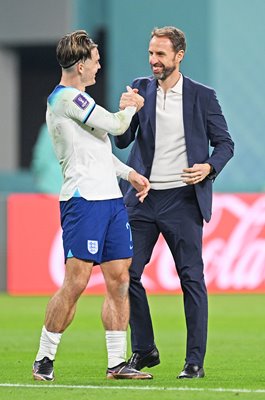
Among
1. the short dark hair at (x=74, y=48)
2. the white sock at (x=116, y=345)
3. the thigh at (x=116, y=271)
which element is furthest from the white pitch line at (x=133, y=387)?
the short dark hair at (x=74, y=48)

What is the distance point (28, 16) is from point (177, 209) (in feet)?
74.7

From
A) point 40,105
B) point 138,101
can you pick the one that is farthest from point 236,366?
point 40,105

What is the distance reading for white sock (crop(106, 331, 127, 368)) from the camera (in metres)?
8.68

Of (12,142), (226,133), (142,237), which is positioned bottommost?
(12,142)

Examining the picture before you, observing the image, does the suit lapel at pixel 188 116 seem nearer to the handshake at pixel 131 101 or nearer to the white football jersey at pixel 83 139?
the handshake at pixel 131 101

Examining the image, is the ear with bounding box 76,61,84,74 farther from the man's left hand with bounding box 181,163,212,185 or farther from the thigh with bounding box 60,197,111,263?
the man's left hand with bounding box 181,163,212,185

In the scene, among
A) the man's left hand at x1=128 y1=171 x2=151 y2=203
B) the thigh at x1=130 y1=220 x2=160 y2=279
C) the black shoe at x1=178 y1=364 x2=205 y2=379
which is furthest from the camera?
the thigh at x1=130 y1=220 x2=160 y2=279

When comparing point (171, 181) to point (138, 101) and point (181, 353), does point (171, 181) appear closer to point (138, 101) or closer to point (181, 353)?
point (138, 101)

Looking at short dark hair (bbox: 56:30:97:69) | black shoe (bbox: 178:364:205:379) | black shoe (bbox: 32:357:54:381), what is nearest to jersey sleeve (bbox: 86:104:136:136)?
short dark hair (bbox: 56:30:97:69)

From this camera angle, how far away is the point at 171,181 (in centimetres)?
916

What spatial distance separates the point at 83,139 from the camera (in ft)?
28.1

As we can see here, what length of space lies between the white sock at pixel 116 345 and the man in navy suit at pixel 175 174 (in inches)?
18.0

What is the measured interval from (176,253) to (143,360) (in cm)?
72

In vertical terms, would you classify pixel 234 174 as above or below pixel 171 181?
below
